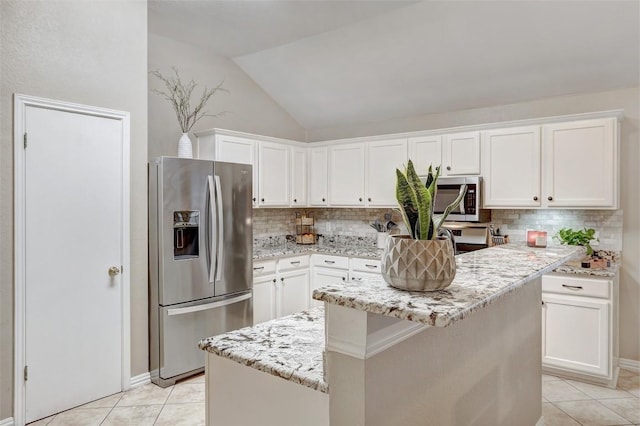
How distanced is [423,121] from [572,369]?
9.27 feet

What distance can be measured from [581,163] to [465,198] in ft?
3.24

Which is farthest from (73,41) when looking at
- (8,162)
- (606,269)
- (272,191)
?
(606,269)

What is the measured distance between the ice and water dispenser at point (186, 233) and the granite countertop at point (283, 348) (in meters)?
1.87

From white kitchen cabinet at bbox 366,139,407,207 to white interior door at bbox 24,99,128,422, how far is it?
2.63 m

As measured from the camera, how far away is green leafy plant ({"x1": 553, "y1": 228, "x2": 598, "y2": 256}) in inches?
135

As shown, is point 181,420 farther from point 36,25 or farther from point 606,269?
point 606,269

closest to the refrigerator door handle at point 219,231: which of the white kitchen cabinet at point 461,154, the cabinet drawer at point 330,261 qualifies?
the cabinet drawer at point 330,261

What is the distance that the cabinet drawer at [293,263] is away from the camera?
4.55 m

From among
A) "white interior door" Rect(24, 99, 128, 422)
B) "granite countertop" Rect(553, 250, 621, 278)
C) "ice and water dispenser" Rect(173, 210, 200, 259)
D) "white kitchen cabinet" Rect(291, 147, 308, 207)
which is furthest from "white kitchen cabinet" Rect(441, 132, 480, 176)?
"white interior door" Rect(24, 99, 128, 422)

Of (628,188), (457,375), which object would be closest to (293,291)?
(457,375)

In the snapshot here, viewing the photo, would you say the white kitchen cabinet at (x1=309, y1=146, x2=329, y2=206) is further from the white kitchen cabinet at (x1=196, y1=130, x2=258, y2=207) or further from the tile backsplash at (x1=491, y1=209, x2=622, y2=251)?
the tile backsplash at (x1=491, y1=209, x2=622, y2=251)

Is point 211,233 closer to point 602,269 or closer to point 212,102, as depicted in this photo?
point 212,102

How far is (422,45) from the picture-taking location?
379cm

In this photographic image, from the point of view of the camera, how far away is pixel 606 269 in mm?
3312
